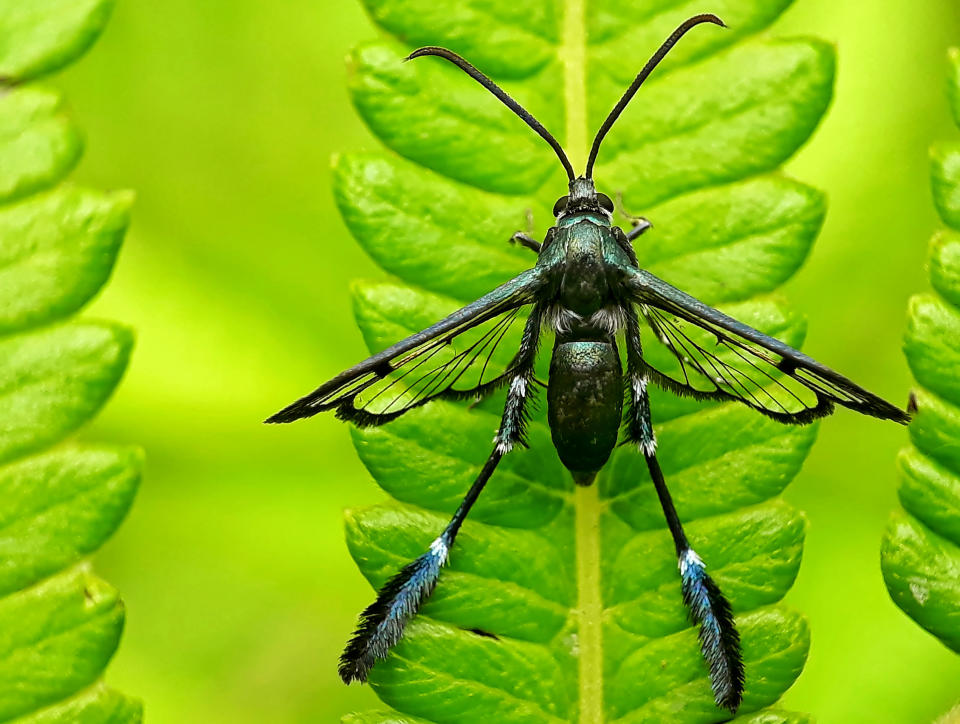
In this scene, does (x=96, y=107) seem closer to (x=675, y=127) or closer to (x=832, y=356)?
(x=675, y=127)

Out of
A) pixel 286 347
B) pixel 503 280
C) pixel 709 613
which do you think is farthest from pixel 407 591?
pixel 286 347

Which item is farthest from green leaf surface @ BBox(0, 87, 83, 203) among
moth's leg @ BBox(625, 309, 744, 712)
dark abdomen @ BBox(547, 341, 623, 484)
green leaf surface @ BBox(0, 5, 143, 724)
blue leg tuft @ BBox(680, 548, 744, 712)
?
blue leg tuft @ BBox(680, 548, 744, 712)

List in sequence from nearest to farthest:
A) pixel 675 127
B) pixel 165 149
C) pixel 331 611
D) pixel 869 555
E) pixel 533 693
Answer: pixel 533 693, pixel 675 127, pixel 869 555, pixel 331 611, pixel 165 149

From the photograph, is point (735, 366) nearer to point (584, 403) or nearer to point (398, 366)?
point (584, 403)

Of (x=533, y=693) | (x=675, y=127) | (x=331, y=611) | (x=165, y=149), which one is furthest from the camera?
(x=165, y=149)

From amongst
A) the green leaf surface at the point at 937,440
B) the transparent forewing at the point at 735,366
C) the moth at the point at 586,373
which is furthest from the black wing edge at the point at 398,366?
the green leaf surface at the point at 937,440

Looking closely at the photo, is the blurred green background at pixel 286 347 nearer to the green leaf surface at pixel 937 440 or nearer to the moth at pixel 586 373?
the green leaf surface at pixel 937 440

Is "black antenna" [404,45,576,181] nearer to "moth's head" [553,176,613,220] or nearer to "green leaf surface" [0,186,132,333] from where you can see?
"moth's head" [553,176,613,220]

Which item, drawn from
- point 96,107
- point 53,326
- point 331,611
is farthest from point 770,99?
point 96,107
